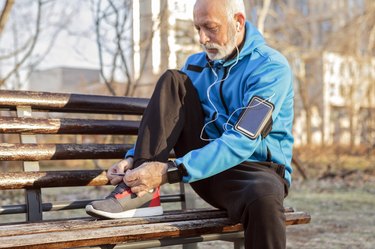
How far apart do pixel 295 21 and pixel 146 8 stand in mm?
16261

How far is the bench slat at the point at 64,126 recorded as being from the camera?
3096mm

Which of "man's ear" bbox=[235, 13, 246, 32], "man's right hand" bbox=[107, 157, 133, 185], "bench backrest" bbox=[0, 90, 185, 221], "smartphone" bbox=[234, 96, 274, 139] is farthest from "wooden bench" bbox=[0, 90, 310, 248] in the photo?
"man's ear" bbox=[235, 13, 246, 32]

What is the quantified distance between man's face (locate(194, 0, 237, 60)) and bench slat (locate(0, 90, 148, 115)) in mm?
727

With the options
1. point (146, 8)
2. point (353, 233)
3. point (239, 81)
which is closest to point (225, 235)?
point (239, 81)

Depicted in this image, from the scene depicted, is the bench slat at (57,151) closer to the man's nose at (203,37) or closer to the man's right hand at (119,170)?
the man's right hand at (119,170)

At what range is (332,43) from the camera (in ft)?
79.4

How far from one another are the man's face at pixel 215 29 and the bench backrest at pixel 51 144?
0.75m

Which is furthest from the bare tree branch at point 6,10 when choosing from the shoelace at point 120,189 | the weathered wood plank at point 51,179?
the shoelace at point 120,189

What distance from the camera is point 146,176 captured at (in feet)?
8.60

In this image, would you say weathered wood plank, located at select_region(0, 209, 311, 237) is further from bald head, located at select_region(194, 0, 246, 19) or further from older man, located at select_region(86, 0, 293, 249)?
bald head, located at select_region(194, 0, 246, 19)

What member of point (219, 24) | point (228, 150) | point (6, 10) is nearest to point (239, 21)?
point (219, 24)

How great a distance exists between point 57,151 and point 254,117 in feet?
3.53

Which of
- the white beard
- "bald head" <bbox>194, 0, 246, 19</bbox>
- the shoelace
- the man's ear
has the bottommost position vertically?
the shoelace

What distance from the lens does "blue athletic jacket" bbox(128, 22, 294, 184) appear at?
260cm
